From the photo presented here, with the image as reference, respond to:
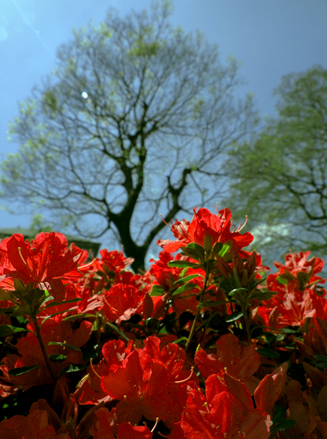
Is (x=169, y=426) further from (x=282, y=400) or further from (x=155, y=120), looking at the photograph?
(x=155, y=120)

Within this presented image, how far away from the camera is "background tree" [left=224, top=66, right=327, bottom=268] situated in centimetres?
739

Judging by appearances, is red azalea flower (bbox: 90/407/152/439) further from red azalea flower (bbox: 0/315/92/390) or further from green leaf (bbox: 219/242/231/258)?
green leaf (bbox: 219/242/231/258)

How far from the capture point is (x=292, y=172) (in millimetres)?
7680

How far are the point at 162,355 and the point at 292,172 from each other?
26.5ft

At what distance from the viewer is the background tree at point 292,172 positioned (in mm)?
7387

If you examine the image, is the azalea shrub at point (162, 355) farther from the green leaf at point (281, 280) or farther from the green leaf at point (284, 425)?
the green leaf at point (281, 280)

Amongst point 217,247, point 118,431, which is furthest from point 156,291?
point 118,431

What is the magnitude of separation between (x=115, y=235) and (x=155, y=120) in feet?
11.4

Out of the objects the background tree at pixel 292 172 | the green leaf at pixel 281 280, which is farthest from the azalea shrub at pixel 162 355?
the background tree at pixel 292 172

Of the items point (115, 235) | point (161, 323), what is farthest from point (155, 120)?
point (161, 323)

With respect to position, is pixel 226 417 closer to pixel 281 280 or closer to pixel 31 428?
pixel 31 428

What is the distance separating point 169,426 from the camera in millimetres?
384

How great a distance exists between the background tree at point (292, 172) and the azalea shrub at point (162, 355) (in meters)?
6.90

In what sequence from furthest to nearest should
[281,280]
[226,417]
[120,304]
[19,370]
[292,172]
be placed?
[292,172]
[281,280]
[120,304]
[19,370]
[226,417]
